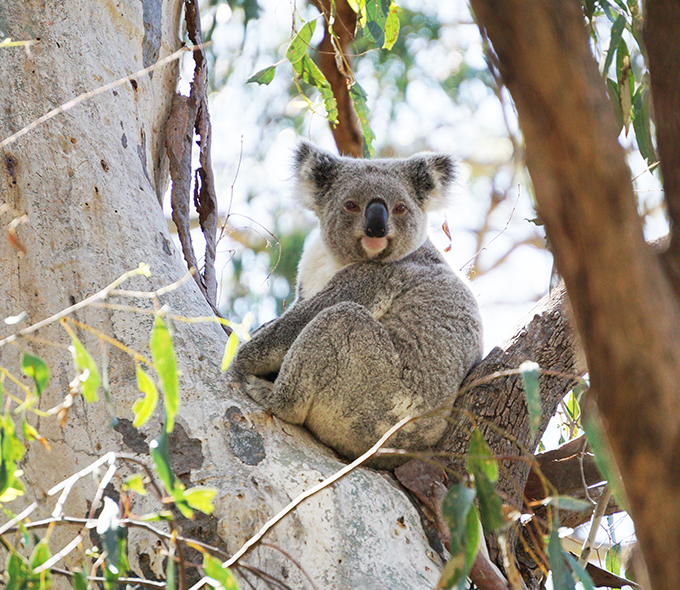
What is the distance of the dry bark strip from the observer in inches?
139

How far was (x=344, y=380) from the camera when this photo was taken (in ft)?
9.21

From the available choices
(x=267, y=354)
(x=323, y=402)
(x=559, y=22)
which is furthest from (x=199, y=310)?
(x=559, y=22)

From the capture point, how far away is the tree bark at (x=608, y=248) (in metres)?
0.78

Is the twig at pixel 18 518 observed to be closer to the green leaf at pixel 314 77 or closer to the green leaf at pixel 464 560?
the green leaf at pixel 464 560

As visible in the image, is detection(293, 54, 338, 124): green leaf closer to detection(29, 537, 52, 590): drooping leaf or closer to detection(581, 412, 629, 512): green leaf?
detection(581, 412, 629, 512): green leaf

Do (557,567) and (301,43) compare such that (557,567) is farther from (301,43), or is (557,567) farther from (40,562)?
(301,43)

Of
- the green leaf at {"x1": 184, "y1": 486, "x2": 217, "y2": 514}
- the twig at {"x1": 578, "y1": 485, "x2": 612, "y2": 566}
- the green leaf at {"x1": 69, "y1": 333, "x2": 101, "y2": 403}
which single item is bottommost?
the twig at {"x1": 578, "y1": 485, "x2": 612, "y2": 566}

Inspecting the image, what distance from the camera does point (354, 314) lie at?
2865mm

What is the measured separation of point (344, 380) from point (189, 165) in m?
1.51

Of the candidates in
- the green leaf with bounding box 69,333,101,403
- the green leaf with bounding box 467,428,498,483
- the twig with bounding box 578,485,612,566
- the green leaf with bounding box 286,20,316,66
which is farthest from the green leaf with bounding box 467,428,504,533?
the green leaf with bounding box 286,20,316,66

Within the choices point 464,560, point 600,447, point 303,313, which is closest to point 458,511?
point 464,560

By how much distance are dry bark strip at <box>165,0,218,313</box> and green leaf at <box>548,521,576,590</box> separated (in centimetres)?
226

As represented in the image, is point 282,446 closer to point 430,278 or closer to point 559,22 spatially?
point 430,278

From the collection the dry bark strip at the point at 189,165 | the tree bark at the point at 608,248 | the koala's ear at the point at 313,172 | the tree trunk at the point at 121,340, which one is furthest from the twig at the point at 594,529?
the koala's ear at the point at 313,172
